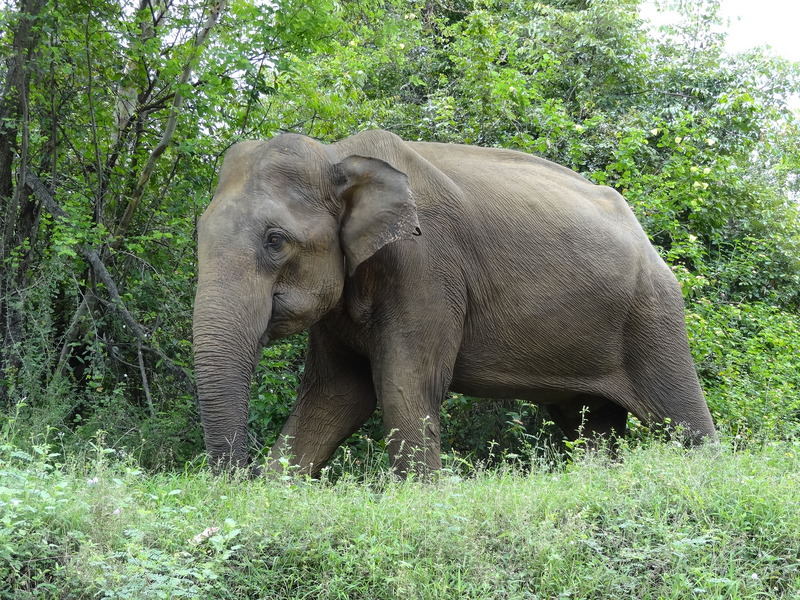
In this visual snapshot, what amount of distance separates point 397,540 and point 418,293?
2335 mm

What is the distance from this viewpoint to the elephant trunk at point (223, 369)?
548cm

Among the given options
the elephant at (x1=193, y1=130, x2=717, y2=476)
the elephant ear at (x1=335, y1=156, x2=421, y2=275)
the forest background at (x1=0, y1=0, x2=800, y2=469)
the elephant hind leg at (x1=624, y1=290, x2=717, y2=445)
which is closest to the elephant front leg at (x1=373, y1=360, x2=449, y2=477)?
the elephant at (x1=193, y1=130, x2=717, y2=476)

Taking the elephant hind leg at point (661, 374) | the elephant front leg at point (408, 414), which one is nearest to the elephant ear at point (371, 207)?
the elephant front leg at point (408, 414)

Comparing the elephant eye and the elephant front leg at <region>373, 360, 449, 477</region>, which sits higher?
the elephant eye

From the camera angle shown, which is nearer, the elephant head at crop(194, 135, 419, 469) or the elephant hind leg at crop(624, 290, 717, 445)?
the elephant head at crop(194, 135, 419, 469)

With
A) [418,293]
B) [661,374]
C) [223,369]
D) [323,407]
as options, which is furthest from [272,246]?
[661,374]

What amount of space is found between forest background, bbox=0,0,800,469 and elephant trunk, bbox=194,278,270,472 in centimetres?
98

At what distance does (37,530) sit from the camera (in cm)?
407

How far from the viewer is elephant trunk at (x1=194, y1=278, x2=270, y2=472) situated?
548cm

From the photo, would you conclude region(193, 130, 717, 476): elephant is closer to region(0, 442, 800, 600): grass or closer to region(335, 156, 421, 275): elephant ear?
region(335, 156, 421, 275): elephant ear

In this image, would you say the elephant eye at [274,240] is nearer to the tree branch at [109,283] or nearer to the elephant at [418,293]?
the elephant at [418,293]

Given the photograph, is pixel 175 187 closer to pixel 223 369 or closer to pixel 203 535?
pixel 223 369

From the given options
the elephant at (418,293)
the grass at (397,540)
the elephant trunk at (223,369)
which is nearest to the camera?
the grass at (397,540)

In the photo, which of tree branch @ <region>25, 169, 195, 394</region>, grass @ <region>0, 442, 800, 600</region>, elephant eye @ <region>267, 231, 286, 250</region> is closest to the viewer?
grass @ <region>0, 442, 800, 600</region>
